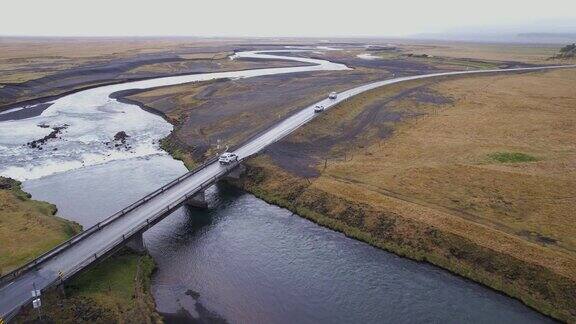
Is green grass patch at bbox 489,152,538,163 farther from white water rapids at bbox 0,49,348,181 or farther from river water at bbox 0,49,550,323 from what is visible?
white water rapids at bbox 0,49,348,181

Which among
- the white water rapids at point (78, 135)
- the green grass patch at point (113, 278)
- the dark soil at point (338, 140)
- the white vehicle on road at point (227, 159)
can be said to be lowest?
the white water rapids at point (78, 135)

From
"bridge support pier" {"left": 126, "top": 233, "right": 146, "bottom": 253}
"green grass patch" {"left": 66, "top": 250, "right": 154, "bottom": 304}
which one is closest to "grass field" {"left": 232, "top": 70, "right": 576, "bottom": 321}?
"bridge support pier" {"left": 126, "top": 233, "right": 146, "bottom": 253}

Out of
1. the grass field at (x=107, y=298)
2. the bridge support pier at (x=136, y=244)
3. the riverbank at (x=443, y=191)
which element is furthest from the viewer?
the bridge support pier at (x=136, y=244)

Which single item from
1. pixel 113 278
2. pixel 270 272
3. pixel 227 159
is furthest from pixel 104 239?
pixel 227 159

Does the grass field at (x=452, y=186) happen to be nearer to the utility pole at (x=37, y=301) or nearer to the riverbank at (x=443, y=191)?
the riverbank at (x=443, y=191)

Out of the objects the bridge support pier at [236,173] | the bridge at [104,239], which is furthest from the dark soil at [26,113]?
the bridge support pier at [236,173]
